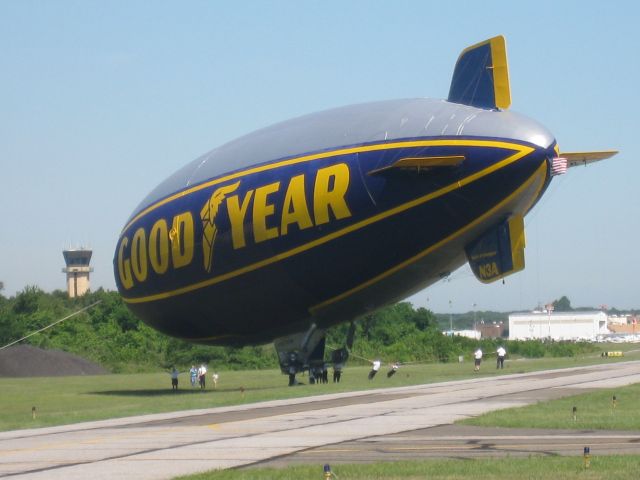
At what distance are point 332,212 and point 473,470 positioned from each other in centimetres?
1772

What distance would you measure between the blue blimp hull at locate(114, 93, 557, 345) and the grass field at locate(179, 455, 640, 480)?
14.8 metres

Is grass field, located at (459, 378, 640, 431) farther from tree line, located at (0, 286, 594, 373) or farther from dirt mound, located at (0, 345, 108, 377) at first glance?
dirt mound, located at (0, 345, 108, 377)

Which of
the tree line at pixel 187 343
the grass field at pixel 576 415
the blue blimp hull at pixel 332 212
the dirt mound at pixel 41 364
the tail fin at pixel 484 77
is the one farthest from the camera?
the tree line at pixel 187 343

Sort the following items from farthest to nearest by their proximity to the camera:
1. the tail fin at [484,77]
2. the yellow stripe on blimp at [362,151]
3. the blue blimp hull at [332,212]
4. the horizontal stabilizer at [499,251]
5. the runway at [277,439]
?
the horizontal stabilizer at [499,251] < the tail fin at [484,77] < the blue blimp hull at [332,212] < the yellow stripe on blimp at [362,151] < the runway at [277,439]

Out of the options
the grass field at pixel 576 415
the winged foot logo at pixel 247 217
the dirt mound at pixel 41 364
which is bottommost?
the grass field at pixel 576 415

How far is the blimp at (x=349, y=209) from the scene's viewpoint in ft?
109

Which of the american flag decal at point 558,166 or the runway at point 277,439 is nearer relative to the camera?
the runway at point 277,439

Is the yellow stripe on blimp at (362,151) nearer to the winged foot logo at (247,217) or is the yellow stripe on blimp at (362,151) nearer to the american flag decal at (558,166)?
the winged foot logo at (247,217)

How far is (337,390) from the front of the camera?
42.4 m

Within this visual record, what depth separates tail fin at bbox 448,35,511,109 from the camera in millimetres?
35062

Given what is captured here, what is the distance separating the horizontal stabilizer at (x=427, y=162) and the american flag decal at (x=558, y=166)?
2.72m

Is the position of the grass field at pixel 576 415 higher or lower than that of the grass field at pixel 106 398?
lower

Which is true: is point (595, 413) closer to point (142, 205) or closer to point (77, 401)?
point (142, 205)

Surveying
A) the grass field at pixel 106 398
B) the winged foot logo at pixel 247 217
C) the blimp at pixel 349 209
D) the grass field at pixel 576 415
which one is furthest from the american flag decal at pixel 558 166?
the grass field at pixel 106 398
